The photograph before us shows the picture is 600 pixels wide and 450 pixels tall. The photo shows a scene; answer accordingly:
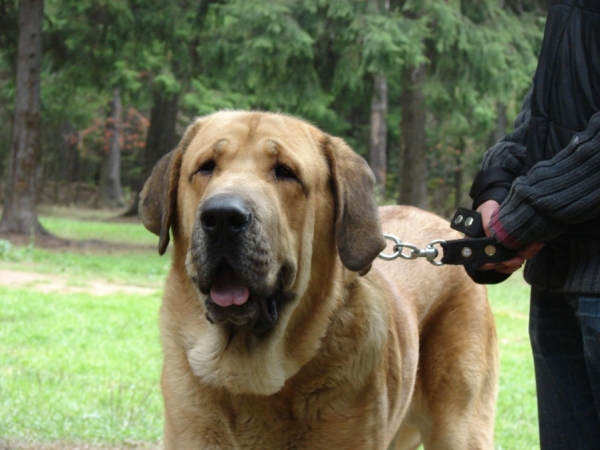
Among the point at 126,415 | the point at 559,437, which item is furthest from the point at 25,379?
the point at 559,437

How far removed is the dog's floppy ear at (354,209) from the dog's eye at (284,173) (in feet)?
0.88

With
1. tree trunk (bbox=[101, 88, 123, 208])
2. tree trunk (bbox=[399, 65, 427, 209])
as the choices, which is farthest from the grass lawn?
tree trunk (bbox=[101, 88, 123, 208])

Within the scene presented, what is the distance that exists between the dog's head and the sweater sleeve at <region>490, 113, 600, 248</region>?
0.75 meters

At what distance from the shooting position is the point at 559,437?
9.45 ft

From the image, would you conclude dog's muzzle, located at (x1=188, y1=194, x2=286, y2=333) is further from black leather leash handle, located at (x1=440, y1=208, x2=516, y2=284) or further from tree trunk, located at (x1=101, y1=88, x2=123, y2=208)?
tree trunk, located at (x1=101, y1=88, x2=123, y2=208)

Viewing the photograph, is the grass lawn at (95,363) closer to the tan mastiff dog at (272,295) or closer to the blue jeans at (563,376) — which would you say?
the tan mastiff dog at (272,295)

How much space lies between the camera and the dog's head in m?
2.91

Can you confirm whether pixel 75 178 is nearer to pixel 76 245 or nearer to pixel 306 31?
pixel 76 245

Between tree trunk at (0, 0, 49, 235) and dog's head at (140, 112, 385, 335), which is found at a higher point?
dog's head at (140, 112, 385, 335)

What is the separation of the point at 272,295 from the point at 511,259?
892mm

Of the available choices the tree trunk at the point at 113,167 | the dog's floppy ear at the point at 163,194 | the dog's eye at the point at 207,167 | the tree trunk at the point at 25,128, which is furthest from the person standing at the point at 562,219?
the tree trunk at the point at 113,167

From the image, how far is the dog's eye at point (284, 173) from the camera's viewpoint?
329 cm

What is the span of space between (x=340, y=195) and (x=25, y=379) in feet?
14.4

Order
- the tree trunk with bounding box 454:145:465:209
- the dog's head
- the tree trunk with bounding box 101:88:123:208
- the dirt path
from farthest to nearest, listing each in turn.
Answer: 1. the tree trunk with bounding box 101:88:123:208
2. the tree trunk with bounding box 454:145:465:209
3. the dirt path
4. the dog's head
